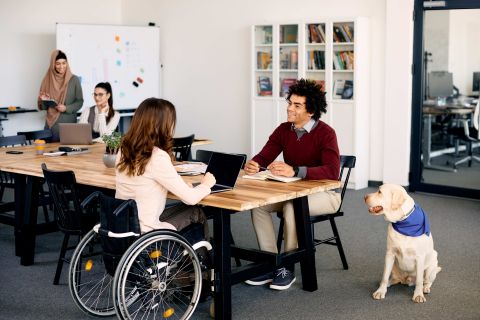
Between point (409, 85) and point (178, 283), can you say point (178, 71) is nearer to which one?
point (409, 85)

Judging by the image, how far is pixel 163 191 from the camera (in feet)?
12.3

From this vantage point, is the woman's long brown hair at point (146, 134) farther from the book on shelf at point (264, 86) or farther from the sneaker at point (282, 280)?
the book on shelf at point (264, 86)

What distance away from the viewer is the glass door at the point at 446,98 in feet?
23.5

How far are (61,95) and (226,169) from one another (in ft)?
14.1

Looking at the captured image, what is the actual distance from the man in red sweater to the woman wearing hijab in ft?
11.9

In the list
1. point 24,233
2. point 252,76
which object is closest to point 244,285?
point 24,233

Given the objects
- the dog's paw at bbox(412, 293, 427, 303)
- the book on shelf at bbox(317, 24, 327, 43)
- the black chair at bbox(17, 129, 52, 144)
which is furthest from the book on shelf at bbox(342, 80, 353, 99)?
the dog's paw at bbox(412, 293, 427, 303)

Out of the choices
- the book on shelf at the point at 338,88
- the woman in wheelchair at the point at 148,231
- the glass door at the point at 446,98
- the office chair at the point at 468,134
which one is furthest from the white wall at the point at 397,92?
the woman in wheelchair at the point at 148,231

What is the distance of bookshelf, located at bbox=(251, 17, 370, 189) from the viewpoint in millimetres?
7699

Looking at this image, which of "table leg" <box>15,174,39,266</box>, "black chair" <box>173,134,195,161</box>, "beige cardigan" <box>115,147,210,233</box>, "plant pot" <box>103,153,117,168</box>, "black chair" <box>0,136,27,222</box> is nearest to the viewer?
"beige cardigan" <box>115,147,210,233</box>

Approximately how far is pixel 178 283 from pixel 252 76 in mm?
4902

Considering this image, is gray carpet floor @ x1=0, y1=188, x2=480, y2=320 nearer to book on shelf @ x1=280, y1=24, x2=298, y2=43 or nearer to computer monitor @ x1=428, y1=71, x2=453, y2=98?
computer monitor @ x1=428, y1=71, x2=453, y2=98

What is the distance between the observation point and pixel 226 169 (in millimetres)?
4043

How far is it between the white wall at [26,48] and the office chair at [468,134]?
16.4ft
